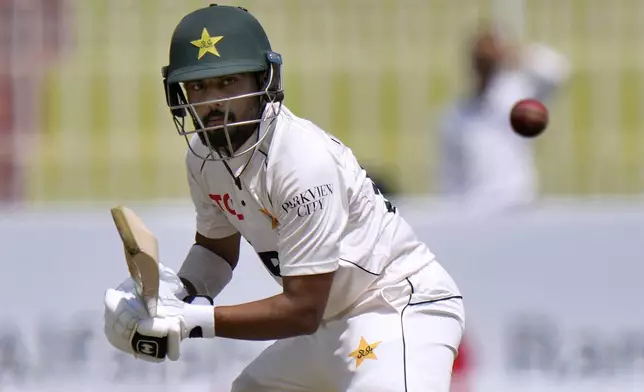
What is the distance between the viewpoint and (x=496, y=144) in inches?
293

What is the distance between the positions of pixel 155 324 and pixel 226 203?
1.76 ft

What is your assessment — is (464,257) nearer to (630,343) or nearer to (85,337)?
(630,343)

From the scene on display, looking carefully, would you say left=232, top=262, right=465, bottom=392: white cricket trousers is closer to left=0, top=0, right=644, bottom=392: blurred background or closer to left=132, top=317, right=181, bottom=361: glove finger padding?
left=132, top=317, right=181, bottom=361: glove finger padding

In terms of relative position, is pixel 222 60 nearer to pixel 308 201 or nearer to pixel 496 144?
pixel 308 201

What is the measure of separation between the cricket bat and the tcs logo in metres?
0.38

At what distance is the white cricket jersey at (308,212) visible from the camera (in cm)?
353

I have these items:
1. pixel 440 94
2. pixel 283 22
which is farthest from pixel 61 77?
pixel 440 94

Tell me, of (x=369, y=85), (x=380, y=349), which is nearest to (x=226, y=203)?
(x=380, y=349)

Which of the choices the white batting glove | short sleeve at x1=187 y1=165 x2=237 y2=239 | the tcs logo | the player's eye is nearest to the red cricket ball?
short sleeve at x1=187 y1=165 x2=237 y2=239

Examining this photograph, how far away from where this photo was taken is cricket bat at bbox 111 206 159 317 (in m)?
3.46

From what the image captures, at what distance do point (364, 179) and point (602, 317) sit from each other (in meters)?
2.72

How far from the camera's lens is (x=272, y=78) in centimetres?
360

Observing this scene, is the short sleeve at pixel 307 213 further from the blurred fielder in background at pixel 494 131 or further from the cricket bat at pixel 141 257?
the blurred fielder in background at pixel 494 131

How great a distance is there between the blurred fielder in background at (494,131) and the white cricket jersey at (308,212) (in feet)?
11.3
